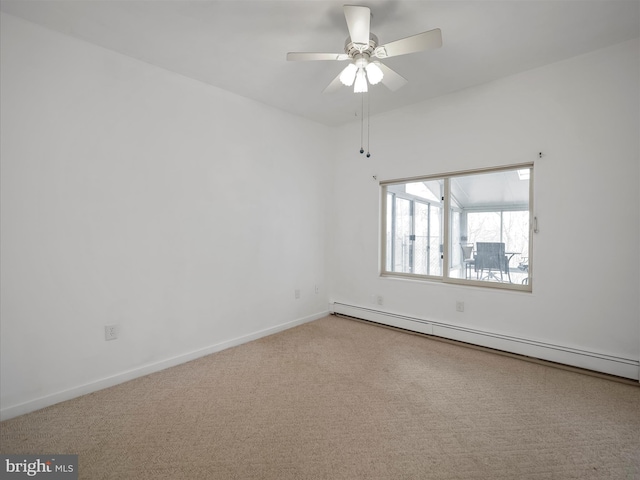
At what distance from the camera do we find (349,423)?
2004 mm

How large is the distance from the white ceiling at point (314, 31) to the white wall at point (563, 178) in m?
0.24

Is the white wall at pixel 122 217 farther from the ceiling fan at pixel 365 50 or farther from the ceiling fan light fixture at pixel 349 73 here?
the ceiling fan light fixture at pixel 349 73

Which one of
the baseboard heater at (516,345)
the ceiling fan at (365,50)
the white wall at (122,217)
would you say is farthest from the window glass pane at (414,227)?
the ceiling fan at (365,50)

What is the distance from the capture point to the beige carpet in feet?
5.38

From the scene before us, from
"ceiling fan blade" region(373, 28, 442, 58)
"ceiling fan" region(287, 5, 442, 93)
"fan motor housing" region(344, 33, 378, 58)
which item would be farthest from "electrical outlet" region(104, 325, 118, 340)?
"ceiling fan blade" region(373, 28, 442, 58)

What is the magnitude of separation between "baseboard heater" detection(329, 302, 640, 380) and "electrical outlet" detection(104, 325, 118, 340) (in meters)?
2.71

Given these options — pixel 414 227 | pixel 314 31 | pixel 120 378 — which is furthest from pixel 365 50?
pixel 120 378

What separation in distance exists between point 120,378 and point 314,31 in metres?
3.04

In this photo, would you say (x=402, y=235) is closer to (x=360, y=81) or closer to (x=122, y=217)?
(x=360, y=81)

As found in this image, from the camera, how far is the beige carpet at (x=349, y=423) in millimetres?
1641

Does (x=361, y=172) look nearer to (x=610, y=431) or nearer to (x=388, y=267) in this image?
(x=388, y=267)

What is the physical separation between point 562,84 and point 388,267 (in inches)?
98.4

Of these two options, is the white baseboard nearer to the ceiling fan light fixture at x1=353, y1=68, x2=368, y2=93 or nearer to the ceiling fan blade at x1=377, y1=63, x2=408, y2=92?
the ceiling fan light fixture at x1=353, y1=68, x2=368, y2=93

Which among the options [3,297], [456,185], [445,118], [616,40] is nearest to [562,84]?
[616,40]
